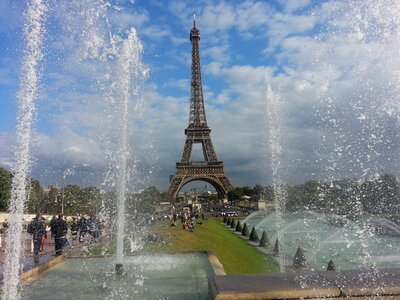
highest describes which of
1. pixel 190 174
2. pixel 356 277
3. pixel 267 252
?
pixel 190 174

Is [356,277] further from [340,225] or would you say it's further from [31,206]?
[31,206]

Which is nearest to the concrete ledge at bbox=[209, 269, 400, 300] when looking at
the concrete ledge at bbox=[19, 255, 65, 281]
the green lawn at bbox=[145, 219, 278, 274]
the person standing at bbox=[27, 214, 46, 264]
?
the concrete ledge at bbox=[19, 255, 65, 281]

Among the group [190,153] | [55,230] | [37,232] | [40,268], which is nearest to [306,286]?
[40,268]

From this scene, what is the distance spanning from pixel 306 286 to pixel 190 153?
6976 cm

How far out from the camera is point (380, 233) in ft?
105

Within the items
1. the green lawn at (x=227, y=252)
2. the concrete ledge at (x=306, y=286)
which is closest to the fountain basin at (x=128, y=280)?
the concrete ledge at (x=306, y=286)

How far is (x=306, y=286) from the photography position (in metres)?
5.32

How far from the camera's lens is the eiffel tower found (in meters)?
73.4

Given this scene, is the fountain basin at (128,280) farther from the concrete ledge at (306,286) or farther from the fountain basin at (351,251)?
the fountain basin at (351,251)

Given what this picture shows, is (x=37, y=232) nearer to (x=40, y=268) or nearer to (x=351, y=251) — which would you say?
(x=40, y=268)

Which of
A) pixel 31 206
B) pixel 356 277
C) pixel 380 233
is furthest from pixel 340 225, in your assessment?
pixel 31 206

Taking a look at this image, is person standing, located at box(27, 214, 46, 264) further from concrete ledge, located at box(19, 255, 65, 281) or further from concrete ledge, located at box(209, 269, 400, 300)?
concrete ledge, located at box(209, 269, 400, 300)

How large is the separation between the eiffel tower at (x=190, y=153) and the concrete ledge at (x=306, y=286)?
2615 inches

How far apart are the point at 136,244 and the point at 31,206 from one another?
187 feet
